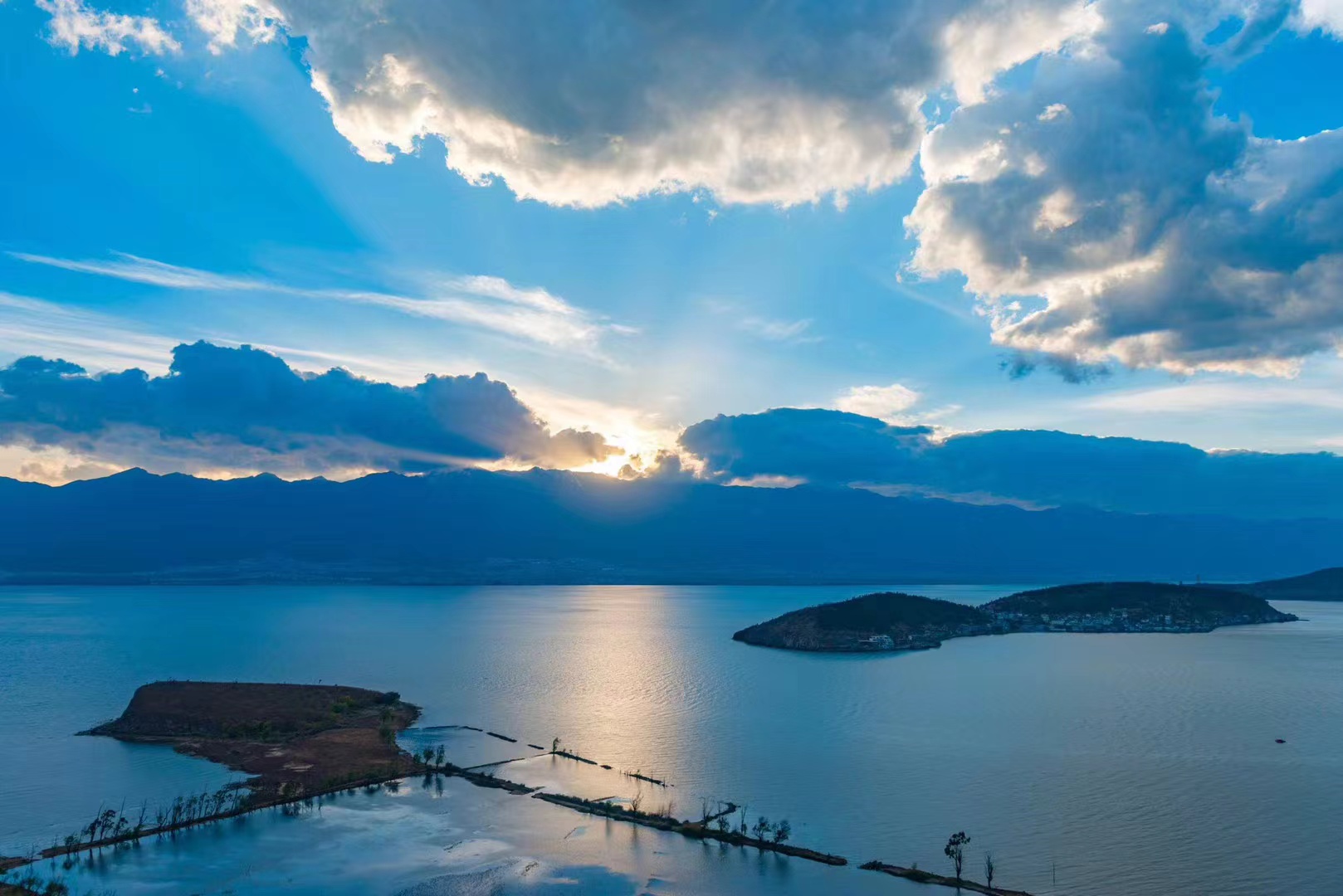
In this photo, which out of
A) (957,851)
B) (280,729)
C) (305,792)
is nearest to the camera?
(957,851)

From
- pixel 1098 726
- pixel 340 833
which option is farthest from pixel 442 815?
pixel 1098 726

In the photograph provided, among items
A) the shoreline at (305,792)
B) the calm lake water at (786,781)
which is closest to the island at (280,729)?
the shoreline at (305,792)

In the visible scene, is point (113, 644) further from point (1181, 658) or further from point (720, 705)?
point (1181, 658)

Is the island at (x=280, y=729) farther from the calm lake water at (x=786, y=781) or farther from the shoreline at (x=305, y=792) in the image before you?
the calm lake water at (x=786, y=781)

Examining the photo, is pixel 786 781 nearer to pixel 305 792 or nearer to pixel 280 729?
pixel 305 792

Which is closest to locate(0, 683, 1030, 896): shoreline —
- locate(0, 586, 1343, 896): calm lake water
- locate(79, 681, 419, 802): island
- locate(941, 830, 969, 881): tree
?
locate(79, 681, 419, 802): island

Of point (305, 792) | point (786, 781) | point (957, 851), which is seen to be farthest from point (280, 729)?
point (957, 851)

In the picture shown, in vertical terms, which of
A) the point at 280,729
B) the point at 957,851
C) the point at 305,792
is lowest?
the point at 305,792
